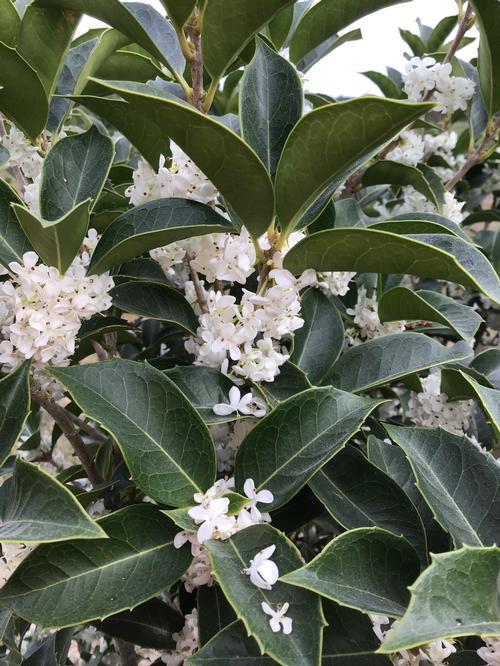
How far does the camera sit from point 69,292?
2.52ft

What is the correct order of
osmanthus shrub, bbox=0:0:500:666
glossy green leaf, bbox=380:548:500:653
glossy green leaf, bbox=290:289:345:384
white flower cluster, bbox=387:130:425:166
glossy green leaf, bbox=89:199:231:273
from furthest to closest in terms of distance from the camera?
1. white flower cluster, bbox=387:130:425:166
2. glossy green leaf, bbox=290:289:345:384
3. glossy green leaf, bbox=89:199:231:273
4. osmanthus shrub, bbox=0:0:500:666
5. glossy green leaf, bbox=380:548:500:653

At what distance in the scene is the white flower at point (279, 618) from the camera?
0.58 metres

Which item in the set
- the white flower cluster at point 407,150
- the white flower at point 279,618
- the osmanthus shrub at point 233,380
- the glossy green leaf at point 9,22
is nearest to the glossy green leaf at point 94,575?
the osmanthus shrub at point 233,380

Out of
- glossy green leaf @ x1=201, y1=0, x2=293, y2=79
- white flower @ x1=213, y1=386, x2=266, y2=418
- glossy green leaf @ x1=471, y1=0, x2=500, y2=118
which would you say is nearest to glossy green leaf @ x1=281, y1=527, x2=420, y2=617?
white flower @ x1=213, y1=386, x2=266, y2=418

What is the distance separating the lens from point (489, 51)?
1.05 metres

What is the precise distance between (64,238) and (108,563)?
1.14 ft

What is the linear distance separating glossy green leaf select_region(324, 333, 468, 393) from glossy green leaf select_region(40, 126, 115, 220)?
40 cm

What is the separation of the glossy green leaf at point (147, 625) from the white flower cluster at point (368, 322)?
55cm

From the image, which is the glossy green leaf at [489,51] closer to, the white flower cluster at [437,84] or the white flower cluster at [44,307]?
the white flower cluster at [437,84]

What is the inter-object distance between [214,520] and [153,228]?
35 cm

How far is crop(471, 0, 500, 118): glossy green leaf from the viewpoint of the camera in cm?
98

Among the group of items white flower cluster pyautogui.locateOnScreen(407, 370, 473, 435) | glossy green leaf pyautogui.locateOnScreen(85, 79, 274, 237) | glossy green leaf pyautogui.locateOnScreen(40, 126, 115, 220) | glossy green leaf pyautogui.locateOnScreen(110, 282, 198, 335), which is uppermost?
glossy green leaf pyautogui.locateOnScreen(85, 79, 274, 237)

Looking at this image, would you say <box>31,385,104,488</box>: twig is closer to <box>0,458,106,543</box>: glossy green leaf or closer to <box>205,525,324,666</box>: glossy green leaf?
<box>0,458,106,543</box>: glossy green leaf

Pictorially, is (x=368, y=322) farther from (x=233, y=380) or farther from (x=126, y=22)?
(x=126, y=22)
